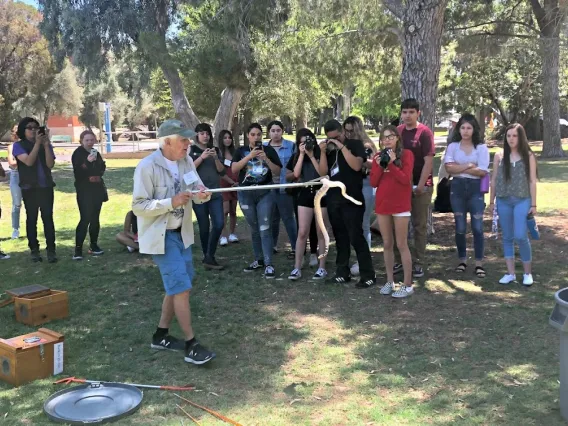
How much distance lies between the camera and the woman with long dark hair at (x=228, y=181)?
761cm

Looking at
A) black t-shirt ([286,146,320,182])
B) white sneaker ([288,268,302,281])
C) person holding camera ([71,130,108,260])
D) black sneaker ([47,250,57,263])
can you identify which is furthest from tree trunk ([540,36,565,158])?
black sneaker ([47,250,57,263])

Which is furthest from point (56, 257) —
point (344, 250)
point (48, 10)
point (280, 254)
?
point (48, 10)

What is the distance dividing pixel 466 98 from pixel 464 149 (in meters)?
25.8

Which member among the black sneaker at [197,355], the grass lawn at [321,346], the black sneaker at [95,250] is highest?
the black sneaker at [95,250]

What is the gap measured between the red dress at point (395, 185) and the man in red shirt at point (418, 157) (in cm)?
57

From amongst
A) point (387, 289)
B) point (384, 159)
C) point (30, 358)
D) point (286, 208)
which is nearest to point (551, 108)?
point (286, 208)

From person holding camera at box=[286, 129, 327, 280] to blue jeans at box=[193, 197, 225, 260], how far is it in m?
1.03

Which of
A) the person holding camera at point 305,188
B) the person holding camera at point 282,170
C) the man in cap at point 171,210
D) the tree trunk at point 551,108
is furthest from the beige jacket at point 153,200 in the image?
the tree trunk at point 551,108

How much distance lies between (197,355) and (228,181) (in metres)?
3.83

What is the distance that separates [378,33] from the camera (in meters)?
12.9

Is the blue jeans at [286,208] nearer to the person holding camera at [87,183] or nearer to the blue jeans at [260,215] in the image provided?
the blue jeans at [260,215]

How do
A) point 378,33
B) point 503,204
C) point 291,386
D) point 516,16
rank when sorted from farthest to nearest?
point 516,16 → point 378,33 → point 503,204 → point 291,386

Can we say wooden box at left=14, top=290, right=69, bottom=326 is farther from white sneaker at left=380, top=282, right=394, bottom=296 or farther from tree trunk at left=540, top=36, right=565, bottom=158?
tree trunk at left=540, top=36, right=565, bottom=158

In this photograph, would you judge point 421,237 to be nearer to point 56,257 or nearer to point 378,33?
point 56,257
